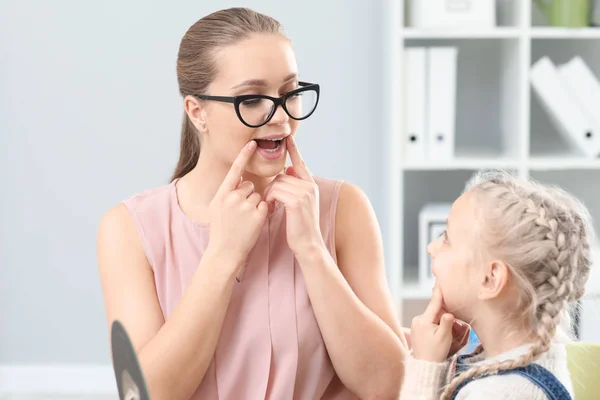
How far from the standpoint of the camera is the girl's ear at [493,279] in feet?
4.19

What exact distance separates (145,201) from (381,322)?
1.62 ft

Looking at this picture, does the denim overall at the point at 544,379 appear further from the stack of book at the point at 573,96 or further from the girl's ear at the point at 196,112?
the stack of book at the point at 573,96

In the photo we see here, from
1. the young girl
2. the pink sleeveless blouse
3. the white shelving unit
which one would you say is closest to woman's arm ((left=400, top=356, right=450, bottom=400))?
the young girl

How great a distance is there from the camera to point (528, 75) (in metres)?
2.76

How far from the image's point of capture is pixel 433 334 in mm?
1336

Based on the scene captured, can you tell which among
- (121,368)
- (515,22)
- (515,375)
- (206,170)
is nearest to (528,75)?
(515,22)

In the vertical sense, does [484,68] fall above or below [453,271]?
above

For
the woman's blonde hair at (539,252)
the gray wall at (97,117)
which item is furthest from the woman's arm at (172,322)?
the gray wall at (97,117)

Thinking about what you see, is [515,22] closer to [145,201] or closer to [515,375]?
[145,201]

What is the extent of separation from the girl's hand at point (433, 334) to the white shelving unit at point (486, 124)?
4.67ft

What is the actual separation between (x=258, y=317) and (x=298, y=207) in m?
0.21

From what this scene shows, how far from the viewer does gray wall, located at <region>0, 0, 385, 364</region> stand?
319 centimetres

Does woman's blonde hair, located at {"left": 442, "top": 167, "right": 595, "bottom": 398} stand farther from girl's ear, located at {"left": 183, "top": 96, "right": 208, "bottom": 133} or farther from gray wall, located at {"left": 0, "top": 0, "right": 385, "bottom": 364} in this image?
gray wall, located at {"left": 0, "top": 0, "right": 385, "bottom": 364}

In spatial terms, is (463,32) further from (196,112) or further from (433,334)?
(433,334)
